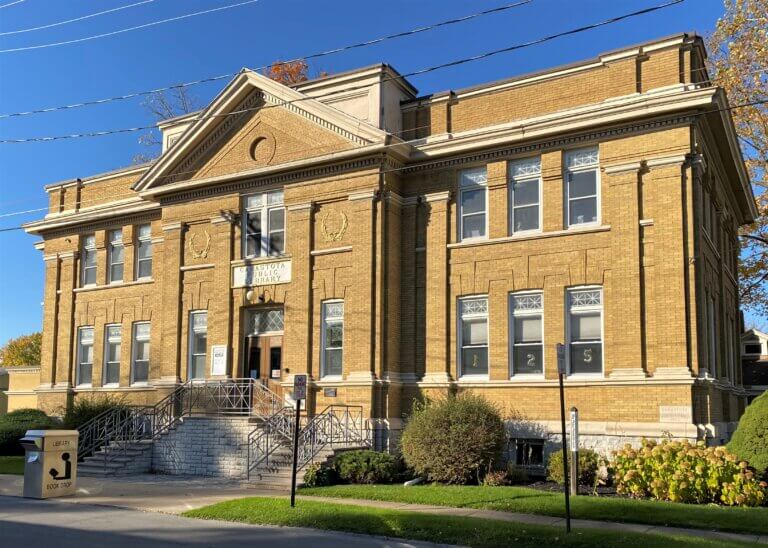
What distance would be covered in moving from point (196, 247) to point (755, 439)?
1722 cm

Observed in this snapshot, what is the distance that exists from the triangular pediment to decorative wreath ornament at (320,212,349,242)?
1.86m

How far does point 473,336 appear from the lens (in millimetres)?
22562

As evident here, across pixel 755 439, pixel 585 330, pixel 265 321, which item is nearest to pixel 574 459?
pixel 755 439

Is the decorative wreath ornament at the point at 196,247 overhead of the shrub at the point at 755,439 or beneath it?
overhead

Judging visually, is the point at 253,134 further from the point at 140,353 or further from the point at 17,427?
the point at 17,427

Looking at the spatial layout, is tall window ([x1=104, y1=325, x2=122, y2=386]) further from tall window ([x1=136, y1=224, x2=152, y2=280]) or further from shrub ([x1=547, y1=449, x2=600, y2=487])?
shrub ([x1=547, y1=449, x2=600, y2=487])

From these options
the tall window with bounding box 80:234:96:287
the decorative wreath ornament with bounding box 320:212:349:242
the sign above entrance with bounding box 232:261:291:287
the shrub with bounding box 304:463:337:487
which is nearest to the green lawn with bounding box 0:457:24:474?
the sign above entrance with bounding box 232:261:291:287

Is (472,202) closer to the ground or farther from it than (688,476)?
farther from it

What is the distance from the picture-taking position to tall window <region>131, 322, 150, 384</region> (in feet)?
95.0

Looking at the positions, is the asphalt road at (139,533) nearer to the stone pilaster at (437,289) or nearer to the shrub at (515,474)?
the shrub at (515,474)

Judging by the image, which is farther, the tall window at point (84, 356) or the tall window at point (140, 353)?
the tall window at point (84, 356)

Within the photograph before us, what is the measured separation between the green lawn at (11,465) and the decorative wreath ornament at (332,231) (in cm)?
1036

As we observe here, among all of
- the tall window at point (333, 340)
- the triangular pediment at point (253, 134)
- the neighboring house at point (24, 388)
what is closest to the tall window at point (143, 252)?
the triangular pediment at point (253, 134)

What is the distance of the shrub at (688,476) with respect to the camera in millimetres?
15523
